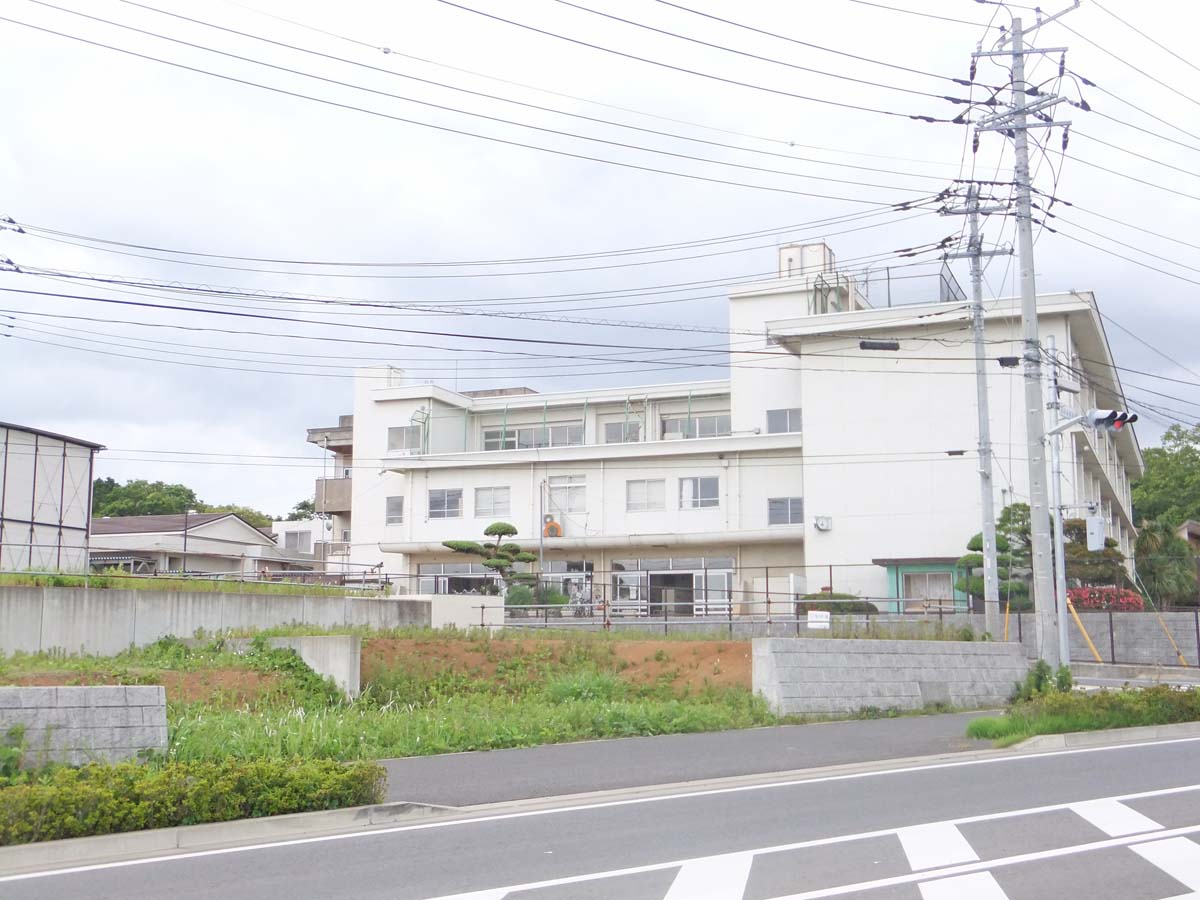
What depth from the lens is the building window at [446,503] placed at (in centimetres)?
5759

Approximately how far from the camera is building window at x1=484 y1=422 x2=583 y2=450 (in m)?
62.0

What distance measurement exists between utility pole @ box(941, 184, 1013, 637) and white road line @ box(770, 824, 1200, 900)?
19217 mm

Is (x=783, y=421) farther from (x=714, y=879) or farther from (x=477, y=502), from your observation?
(x=714, y=879)

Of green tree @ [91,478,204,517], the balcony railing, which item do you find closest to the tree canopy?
green tree @ [91,478,204,517]

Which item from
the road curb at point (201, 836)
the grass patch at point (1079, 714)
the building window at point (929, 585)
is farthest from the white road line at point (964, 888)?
the building window at point (929, 585)

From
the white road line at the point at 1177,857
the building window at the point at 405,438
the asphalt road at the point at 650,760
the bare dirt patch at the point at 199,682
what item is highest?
the building window at the point at 405,438

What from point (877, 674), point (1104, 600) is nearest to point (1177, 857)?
point (877, 674)

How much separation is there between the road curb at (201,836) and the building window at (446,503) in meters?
45.4

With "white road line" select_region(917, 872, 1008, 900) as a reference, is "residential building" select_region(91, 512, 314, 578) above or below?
above

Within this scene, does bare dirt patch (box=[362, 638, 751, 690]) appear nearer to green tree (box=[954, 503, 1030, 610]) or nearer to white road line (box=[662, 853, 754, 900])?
white road line (box=[662, 853, 754, 900])

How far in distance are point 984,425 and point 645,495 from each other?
23708 mm

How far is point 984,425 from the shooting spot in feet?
109

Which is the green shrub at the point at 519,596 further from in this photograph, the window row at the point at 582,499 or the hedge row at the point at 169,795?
the hedge row at the point at 169,795

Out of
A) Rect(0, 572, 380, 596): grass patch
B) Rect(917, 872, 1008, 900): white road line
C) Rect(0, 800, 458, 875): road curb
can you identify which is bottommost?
Rect(0, 800, 458, 875): road curb
